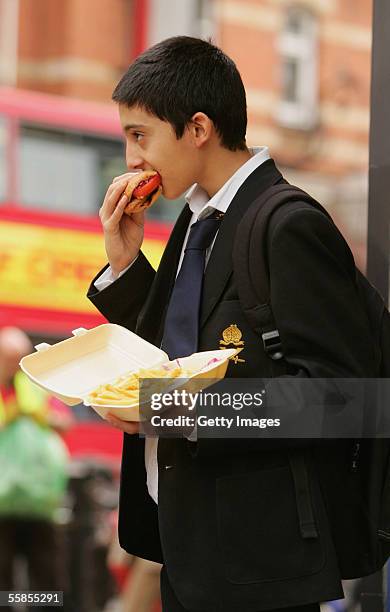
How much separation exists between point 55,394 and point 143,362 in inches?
6.8

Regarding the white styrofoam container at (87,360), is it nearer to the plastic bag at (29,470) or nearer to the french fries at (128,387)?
the french fries at (128,387)

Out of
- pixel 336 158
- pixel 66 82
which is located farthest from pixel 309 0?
pixel 66 82

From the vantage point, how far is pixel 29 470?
666 centimetres

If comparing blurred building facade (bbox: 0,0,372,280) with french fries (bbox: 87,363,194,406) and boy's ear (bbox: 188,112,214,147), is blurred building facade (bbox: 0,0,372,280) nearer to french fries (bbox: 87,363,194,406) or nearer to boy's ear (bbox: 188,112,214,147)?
boy's ear (bbox: 188,112,214,147)

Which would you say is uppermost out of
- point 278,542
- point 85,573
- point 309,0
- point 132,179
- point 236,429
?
point 309,0

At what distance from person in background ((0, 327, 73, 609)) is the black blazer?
4.14m

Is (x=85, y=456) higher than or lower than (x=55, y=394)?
lower

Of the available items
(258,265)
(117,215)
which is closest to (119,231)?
(117,215)

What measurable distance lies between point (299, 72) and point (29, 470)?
12558 mm

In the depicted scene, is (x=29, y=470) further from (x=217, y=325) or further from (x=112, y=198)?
(x=217, y=325)

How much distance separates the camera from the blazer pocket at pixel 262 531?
2359 millimetres

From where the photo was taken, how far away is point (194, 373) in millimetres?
2342

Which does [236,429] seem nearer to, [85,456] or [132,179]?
[132,179]

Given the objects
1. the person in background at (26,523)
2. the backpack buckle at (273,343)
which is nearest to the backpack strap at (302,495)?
the backpack buckle at (273,343)
